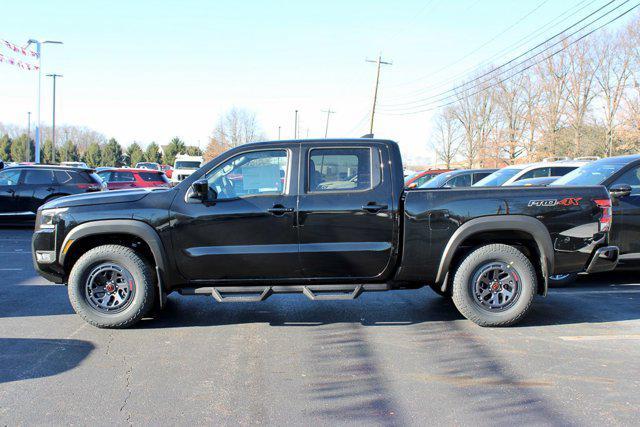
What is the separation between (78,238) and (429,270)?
11.8 feet

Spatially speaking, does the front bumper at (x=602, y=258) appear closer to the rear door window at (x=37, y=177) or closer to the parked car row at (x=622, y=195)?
Result: the parked car row at (x=622, y=195)

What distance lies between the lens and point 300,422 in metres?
3.57

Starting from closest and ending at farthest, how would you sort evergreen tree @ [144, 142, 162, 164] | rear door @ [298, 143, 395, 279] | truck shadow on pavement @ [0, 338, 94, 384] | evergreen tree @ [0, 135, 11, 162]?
1. truck shadow on pavement @ [0, 338, 94, 384]
2. rear door @ [298, 143, 395, 279]
3. evergreen tree @ [0, 135, 11, 162]
4. evergreen tree @ [144, 142, 162, 164]

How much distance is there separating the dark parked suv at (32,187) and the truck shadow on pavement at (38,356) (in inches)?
405

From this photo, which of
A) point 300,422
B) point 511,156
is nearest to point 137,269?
point 300,422

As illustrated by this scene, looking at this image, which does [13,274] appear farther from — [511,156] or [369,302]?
[511,156]

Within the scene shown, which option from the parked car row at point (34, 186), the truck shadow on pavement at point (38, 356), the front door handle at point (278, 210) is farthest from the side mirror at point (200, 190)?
the parked car row at point (34, 186)

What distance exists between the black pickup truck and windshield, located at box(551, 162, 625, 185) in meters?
2.24

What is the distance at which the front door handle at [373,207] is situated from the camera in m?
5.49

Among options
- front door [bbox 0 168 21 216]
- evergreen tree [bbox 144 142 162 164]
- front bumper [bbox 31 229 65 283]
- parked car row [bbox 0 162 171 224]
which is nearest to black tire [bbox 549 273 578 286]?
front bumper [bbox 31 229 65 283]

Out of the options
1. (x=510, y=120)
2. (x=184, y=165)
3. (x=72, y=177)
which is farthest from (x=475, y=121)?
(x=72, y=177)

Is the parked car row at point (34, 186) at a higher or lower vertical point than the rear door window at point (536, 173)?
lower

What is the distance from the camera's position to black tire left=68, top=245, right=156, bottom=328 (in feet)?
18.1

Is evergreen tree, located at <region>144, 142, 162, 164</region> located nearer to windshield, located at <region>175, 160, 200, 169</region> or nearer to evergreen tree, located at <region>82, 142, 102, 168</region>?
evergreen tree, located at <region>82, 142, 102, 168</region>
